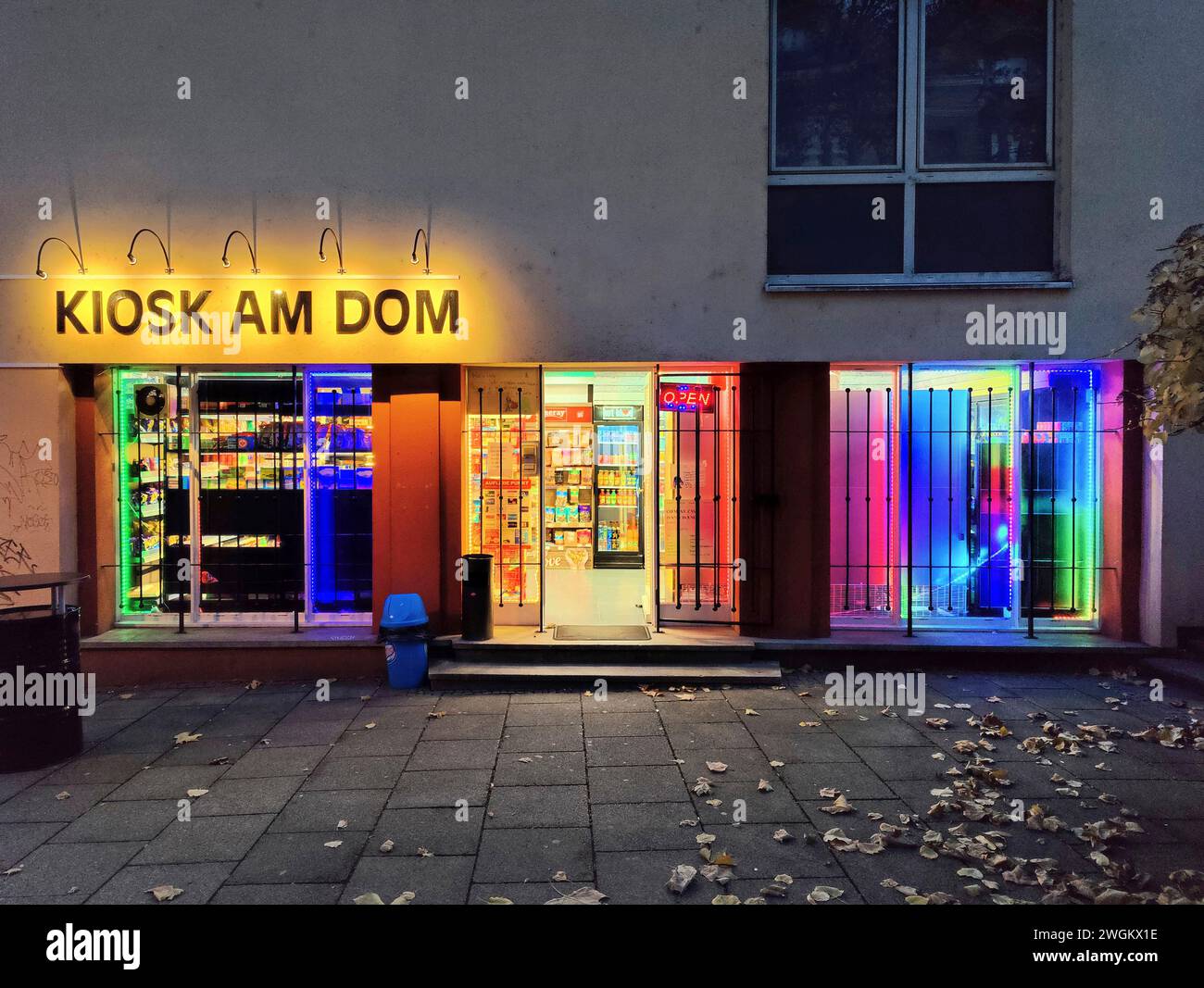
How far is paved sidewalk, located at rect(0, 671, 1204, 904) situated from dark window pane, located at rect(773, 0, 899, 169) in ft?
19.6

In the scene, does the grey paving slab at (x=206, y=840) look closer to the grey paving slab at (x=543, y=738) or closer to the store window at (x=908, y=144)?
the grey paving slab at (x=543, y=738)

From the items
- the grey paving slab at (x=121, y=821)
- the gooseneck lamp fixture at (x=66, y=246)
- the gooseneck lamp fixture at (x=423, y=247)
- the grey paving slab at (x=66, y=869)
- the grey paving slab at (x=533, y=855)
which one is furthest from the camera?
the gooseneck lamp fixture at (x=423, y=247)

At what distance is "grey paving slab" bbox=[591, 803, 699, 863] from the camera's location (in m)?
4.66

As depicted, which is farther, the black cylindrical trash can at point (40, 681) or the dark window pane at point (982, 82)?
the dark window pane at point (982, 82)

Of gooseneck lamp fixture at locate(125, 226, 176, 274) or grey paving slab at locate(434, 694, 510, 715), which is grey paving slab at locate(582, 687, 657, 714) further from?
gooseneck lamp fixture at locate(125, 226, 176, 274)

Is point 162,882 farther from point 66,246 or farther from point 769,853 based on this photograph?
point 66,246

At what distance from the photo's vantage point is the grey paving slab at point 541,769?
5637mm

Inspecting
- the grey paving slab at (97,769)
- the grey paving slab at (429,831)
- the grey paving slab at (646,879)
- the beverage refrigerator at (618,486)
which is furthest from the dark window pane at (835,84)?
the grey paving slab at (97,769)

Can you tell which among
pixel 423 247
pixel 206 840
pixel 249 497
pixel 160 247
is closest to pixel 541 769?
pixel 206 840

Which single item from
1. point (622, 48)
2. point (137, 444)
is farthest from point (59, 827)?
point (622, 48)

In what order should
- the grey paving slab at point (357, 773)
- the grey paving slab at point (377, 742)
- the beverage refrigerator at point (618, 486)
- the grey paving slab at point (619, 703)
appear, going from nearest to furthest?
the grey paving slab at point (357, 773) < the grey paving slab at point (377, 742) < the grey paving slab at point (619, 703) < the beverage refrigerator at point (618, 486)

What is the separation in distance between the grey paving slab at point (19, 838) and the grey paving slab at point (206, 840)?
2.33 ft

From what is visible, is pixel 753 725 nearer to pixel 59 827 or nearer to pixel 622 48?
pixel 59 827

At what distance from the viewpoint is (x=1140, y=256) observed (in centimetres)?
817
